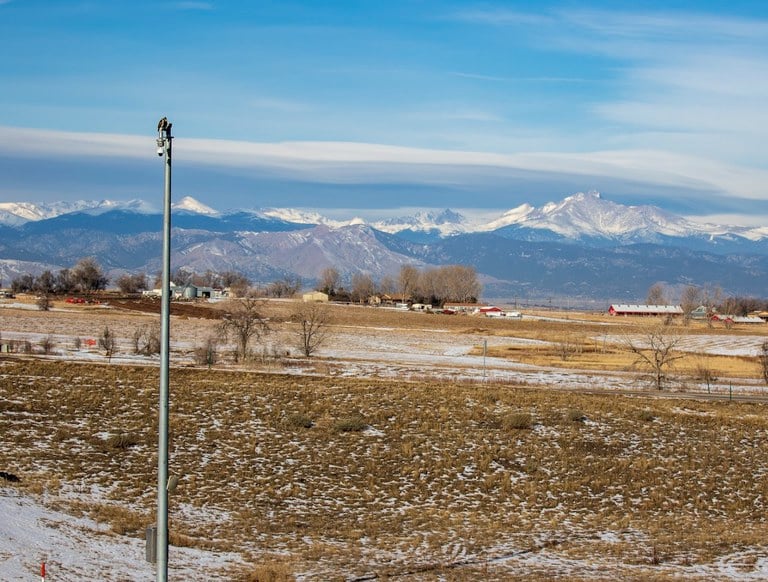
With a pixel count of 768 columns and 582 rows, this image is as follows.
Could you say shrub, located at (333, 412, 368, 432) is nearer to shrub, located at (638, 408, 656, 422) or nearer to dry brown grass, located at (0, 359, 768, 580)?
dry brown grass, located at (0, 359, 768, 580)

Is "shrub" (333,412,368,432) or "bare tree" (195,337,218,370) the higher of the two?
"bare tree" (195,337,218,370)

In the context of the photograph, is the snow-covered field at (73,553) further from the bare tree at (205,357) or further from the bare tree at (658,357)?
the bare tree at (658,357)

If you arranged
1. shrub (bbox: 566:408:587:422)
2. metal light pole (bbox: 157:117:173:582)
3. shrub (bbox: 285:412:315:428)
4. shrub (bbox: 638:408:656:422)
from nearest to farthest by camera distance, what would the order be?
metal light pole (bbox: 157:117:173:582)
shrub (bbox: 285:412:315:428)
shrub (bbox: 566:408:587:422)
shrub (bbox: 638:408:656:422)

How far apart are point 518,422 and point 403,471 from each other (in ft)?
32.0

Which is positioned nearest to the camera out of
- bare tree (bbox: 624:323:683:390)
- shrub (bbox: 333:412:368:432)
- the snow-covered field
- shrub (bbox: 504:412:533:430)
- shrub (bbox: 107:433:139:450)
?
the snow-covered field

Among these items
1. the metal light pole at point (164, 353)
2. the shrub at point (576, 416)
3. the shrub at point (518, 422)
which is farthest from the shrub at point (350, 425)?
the metal light pole at point (164, 353)

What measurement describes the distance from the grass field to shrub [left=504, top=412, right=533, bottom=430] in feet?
0.37

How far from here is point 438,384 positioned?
55.9 m

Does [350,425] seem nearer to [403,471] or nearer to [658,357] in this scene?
[403,471]

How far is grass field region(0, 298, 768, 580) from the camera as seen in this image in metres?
27.0

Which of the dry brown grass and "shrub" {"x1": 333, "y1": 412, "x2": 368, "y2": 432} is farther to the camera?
"shrub" {"x1": 333, "y1": 412, "x2": 368, "y2": 432}

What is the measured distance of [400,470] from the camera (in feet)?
124

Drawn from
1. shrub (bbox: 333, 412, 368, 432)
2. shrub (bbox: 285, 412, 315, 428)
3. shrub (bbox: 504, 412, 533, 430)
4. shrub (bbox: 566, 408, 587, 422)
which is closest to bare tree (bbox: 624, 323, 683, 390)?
shrub (bbox: 566, 408, 587, 422)

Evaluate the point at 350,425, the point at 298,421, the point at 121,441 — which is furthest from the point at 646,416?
the point at 121,441
